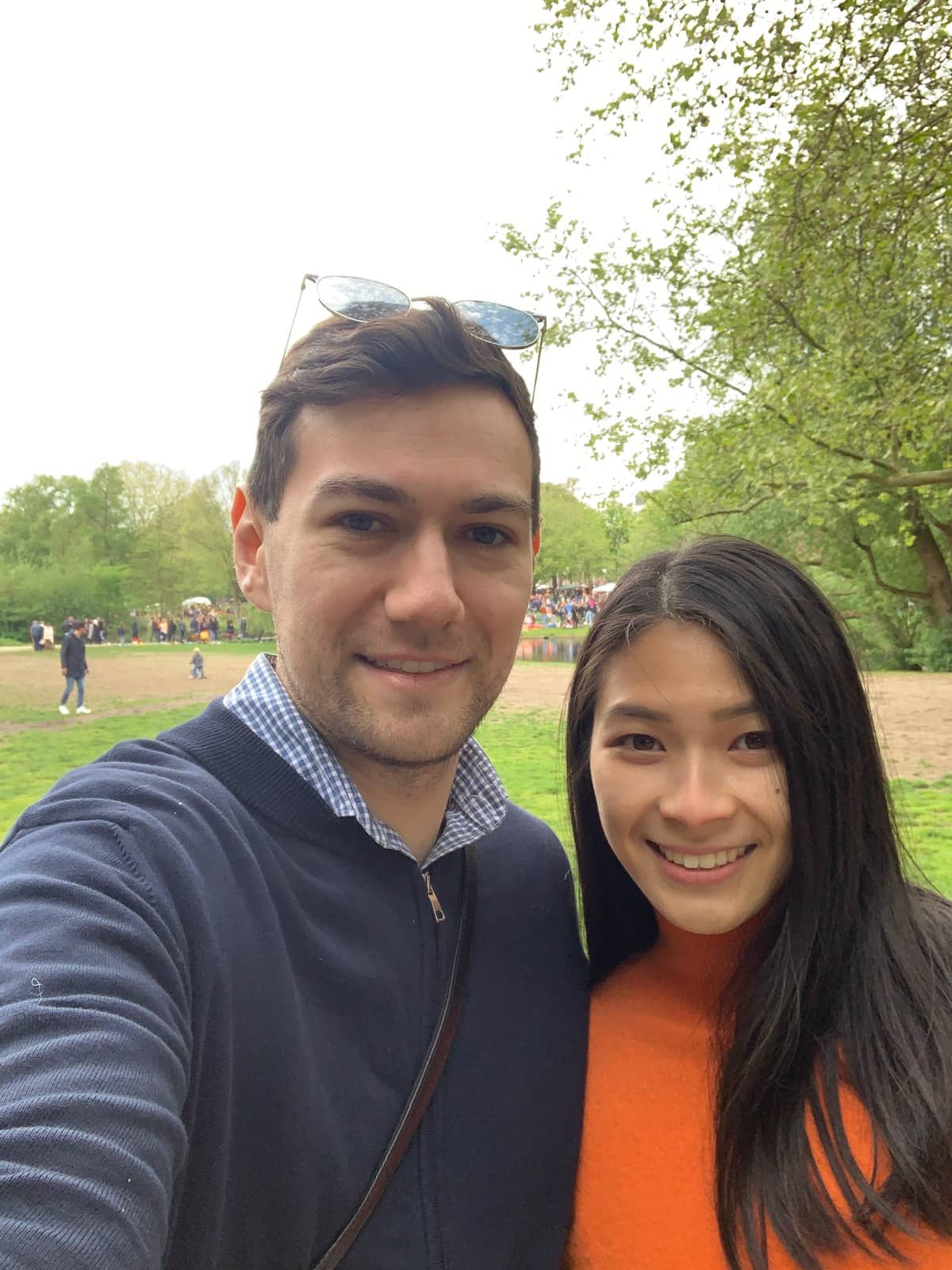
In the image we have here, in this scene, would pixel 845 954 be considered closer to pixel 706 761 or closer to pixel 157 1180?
pixel 706 761

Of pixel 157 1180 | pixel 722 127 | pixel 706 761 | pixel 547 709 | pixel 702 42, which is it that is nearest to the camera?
pixel 157 1180

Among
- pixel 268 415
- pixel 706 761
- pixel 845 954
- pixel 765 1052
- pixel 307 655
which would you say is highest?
pixel 268 415

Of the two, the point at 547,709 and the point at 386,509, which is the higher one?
the point at 386,509

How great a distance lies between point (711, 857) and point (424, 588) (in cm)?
82

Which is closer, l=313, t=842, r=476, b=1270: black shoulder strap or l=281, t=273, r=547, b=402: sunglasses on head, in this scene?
l=313, t=842, r=476, b=1270: black shoulder strap

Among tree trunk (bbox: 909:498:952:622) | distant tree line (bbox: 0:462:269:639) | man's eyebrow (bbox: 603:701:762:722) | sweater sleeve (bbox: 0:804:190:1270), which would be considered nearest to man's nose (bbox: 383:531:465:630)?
man's eyebrow (bbox: 603:701:762:722)

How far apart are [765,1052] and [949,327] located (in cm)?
995

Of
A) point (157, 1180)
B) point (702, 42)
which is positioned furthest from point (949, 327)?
point (157, 1180)

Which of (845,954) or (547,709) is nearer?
(845,954)

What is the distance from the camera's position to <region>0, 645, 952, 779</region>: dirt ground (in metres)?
11.2

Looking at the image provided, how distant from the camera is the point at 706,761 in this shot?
1.74 metres

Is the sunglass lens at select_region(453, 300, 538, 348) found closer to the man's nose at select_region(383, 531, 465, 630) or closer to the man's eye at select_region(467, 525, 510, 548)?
the man's eye at select_region(467, 525, 510, 548)

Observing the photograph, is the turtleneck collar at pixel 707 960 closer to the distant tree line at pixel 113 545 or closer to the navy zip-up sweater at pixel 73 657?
the navy zip-up sweater at pixel 73 657

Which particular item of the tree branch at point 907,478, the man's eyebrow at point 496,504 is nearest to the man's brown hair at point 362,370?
the man's eyebrow at point 496,504
